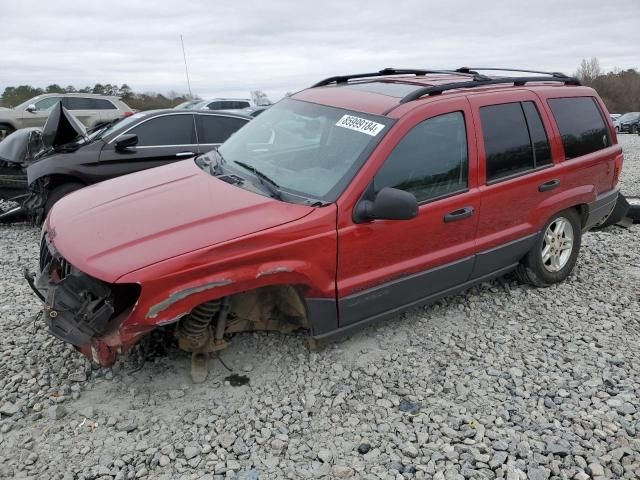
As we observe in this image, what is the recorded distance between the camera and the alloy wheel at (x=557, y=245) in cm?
452

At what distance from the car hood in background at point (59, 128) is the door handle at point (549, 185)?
5.48 meters

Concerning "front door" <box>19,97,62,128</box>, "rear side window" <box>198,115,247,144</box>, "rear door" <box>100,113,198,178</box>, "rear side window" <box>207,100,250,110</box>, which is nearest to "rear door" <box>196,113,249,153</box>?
"rear side window" <box>198,115,247,144</box>

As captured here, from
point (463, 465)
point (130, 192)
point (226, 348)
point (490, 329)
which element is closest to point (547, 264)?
point (490, 329)

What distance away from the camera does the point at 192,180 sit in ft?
11.5

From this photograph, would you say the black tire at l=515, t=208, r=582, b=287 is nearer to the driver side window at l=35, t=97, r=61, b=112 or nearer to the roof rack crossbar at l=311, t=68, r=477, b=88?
the roof rack crossbar at l=311, t=68, r=477, b=88

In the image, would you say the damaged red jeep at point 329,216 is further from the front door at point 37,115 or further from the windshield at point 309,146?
the front door at point 37,115

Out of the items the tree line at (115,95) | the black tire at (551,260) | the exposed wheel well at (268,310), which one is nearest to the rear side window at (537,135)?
the black tire at (551,260)

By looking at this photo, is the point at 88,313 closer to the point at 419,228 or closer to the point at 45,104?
the point at 419,228

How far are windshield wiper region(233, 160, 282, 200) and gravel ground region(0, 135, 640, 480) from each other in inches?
44.6

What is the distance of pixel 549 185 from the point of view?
13.6ft

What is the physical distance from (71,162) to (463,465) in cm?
556

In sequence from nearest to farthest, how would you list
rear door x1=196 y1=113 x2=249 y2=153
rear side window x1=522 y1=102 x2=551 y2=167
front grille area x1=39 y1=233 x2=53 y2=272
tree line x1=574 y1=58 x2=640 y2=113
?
front grille area x1=39 y1=233 x2=53 y2=272
rear side window x1=522 y1=102 x2=551 y2=167
rear door x1=196 y1=113 x2=249 y2=153
tree line x1=574 y1=58 x2=640 y2=113

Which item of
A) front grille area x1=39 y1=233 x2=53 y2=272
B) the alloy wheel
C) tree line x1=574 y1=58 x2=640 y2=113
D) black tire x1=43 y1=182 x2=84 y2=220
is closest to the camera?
front grille area x1=39 y1=233 x2=53 y2=272

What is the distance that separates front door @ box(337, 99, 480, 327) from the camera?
3.18 m
